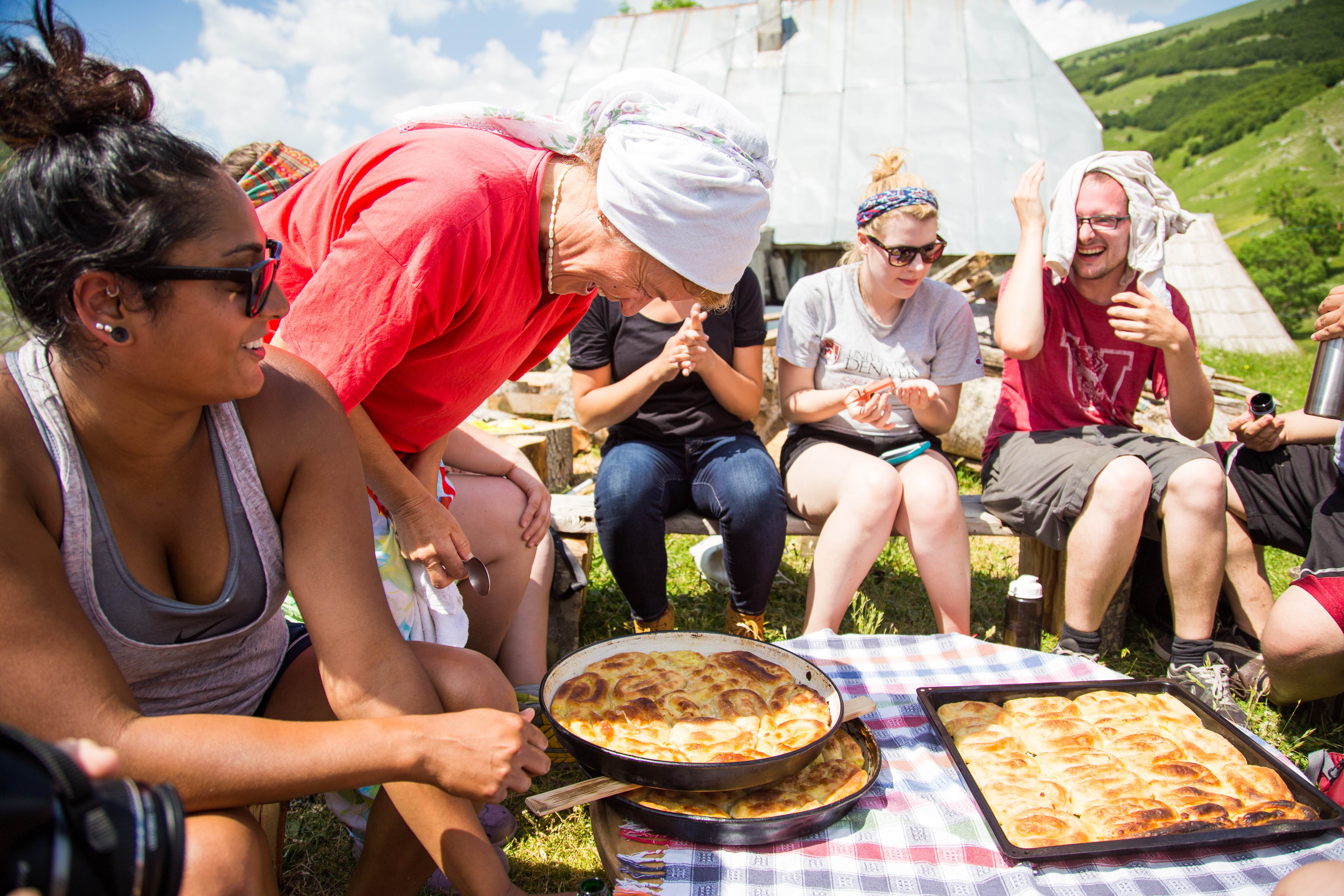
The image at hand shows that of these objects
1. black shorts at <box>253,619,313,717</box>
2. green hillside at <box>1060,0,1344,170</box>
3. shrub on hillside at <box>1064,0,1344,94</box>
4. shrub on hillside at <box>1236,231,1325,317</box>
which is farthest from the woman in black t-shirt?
shrub on hillside at <box>1064,0,1344,94</box>

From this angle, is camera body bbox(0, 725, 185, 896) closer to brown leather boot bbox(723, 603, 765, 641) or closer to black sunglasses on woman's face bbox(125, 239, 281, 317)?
black sunglasses on woman's face bbox(125, 239, 281, 317)

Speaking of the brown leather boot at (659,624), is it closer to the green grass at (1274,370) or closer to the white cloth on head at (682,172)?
the white cloth on head at (682,172)

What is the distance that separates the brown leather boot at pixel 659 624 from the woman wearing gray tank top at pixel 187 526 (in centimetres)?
140

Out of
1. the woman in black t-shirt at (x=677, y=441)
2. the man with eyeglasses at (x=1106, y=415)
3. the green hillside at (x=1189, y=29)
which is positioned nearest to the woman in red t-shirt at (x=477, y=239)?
the woman in black t-shirt at (x=677, y=441)

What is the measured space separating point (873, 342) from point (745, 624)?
1.25 meters

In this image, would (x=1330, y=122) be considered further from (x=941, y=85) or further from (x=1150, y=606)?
(x=1150, y=606)

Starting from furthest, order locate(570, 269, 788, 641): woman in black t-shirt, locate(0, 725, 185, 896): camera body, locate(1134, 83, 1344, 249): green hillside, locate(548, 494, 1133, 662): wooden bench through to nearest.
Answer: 1. locate(1134, 83, 1344, 249): green hillside
2. locate(548, 494, 1133, 662): wooden bench
3. locate(570, 269, 788, 641): woman in black t-shirt
4. locate(0, 725, 185, 896): camera body

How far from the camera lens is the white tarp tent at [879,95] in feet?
28.8

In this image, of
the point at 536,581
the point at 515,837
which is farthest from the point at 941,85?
the point at 515,837

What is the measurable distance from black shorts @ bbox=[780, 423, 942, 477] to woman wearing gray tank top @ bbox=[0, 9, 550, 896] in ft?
6.37

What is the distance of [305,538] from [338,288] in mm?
507

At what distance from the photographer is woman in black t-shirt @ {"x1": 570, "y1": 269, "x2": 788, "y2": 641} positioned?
2.84 meters

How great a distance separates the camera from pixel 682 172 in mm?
1627

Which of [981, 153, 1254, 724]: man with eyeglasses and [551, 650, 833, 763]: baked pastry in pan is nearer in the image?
[551, 650, 833, 763]: baked pastry in pan
